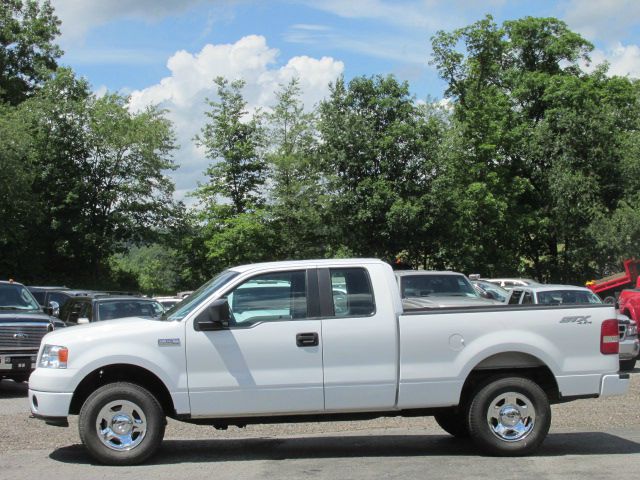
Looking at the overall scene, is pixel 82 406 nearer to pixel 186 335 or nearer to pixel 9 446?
pixel 186 335

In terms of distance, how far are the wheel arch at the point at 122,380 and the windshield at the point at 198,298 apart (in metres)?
0.63

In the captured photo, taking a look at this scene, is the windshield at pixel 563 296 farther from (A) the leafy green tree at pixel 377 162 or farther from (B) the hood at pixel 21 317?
(A) the leafy green tree at pixel 377 162

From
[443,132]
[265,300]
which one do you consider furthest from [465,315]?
[443,132]

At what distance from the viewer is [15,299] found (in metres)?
15.8

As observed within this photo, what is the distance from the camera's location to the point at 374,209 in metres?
39.5

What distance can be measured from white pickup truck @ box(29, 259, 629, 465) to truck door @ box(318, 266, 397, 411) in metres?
0.01

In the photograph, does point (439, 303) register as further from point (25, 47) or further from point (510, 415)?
point (25, 47)

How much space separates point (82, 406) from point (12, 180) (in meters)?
30.9

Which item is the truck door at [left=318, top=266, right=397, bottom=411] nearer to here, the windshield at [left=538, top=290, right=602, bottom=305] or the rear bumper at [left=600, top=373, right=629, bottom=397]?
the rear bumper at [left=600, top=373, right=629, bottom=397]

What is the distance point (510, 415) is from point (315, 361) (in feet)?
6.95

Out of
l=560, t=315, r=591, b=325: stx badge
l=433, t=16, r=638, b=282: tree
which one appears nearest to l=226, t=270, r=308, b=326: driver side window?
l=560, t=315, r=591, b=325: stx badge

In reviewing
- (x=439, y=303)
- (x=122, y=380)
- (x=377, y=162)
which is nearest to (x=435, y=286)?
(x=439, y=303)

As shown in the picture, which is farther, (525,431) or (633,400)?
(633,400)

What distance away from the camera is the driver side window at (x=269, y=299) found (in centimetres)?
824
